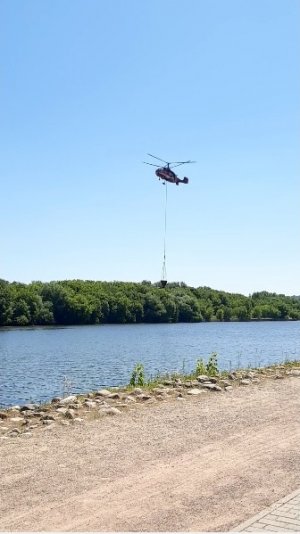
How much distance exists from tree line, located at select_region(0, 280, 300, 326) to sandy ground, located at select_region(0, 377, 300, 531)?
203ft

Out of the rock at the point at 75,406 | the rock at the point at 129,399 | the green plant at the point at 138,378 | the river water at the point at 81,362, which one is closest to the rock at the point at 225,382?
the green plant at the point at 138,378

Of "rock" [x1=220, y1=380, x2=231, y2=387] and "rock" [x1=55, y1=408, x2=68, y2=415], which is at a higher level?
"rock" [x1=220, y1=380, x2=231, y2=387]

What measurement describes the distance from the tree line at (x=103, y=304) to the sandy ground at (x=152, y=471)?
203 feet

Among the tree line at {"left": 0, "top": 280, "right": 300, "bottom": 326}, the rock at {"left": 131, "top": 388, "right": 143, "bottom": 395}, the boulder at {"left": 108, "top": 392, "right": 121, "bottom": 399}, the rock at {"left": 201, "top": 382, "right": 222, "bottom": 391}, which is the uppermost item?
the tree line at {"left": 0, "top": 280, "right": 300, "bottom": 326}

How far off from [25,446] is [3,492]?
1.97 metres

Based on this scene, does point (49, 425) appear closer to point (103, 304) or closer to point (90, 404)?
point (90, 404)

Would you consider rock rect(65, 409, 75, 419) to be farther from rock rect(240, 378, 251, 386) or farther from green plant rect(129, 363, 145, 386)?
rock rect(240, 378, 251, 386)

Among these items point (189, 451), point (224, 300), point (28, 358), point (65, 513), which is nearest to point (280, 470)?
point (189, 451)

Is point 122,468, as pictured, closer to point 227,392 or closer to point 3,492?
point 3,492

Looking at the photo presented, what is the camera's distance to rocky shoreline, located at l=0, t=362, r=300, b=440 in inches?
394

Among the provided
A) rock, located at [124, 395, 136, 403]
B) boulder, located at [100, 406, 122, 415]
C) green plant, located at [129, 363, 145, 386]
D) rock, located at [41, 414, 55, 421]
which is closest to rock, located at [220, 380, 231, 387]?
green plant, located at [129, 363, 145, 386]

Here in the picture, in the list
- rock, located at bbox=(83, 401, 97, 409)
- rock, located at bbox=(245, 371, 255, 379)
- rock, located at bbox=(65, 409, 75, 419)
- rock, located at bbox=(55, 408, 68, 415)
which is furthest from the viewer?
rock, located at bbox=(245, 371, 255, 379)

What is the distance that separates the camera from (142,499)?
6.24 meters

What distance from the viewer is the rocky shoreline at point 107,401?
1001 centimetres
